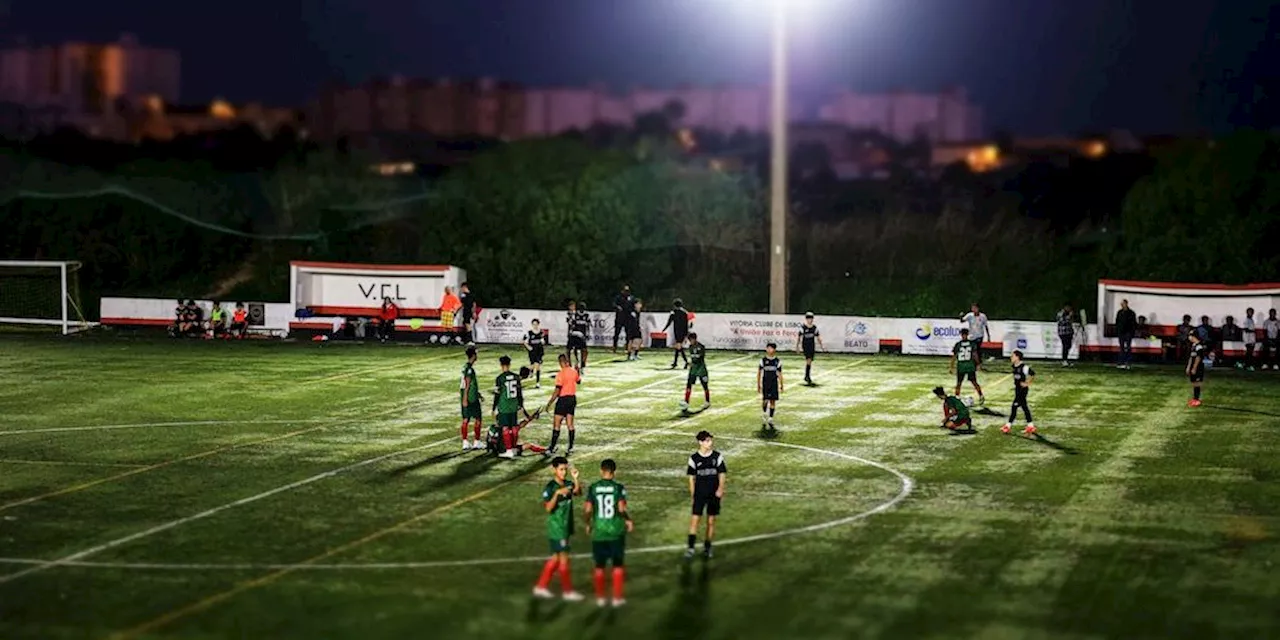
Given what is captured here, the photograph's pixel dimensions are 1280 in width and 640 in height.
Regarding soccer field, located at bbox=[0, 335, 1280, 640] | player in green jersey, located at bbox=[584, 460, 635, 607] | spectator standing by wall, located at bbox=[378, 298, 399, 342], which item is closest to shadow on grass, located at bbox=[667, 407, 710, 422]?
soccer field, located at bbox=[0, 335, 1280, 640]

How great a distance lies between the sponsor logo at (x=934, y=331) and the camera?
5262 centimetres

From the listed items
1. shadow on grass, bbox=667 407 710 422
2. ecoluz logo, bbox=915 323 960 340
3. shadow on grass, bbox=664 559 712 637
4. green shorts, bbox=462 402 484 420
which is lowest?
shadow on grass, bbox=664 559 712 637

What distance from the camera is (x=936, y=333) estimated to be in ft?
173

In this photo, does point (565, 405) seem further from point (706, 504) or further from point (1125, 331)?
point (1125, 331)

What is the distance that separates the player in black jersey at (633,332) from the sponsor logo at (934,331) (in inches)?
393

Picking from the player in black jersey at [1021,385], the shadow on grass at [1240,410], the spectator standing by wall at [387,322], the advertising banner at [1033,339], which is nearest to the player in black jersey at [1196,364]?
the shadow on grass at [1240,410]

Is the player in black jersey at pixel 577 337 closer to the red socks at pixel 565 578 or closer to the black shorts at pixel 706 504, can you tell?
the black shorts at pixel 706 504

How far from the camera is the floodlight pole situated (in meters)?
50.9

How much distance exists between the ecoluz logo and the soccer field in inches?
457

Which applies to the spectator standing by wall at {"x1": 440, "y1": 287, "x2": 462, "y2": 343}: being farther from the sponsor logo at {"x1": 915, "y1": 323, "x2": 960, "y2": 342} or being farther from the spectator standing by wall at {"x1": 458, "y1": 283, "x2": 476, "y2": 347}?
the sponsor logo at {"x1": 915, "y1": 323, "x2": 960, "y2": 342}

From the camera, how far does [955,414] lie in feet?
110

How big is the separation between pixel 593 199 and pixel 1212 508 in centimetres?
4380

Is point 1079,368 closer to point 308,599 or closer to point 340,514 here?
point 340,514

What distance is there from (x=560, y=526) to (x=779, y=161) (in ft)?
119
